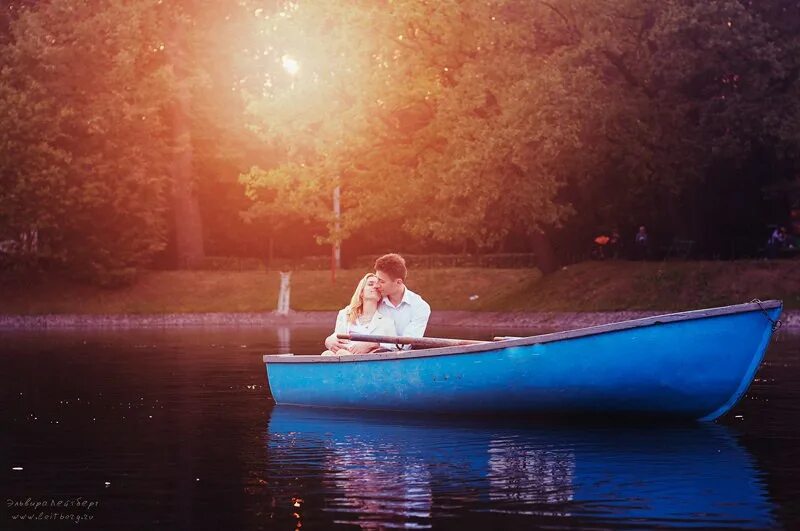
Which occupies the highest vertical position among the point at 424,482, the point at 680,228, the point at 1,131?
the point at 1,131

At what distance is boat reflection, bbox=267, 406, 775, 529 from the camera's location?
10.9 meters

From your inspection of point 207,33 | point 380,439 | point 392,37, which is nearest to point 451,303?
point 392,37

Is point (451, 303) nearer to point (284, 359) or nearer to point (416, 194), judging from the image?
point (416, 194)

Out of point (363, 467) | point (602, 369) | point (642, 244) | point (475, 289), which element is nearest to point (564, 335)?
point (602, 369)

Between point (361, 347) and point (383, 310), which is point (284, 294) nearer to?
point (361, 347)

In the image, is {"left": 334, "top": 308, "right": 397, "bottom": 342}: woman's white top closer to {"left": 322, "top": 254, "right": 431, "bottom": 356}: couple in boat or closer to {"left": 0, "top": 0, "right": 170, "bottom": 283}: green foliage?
{"left": 322, "top": 254, "right": 431, "bottom": 356}: couple in boat

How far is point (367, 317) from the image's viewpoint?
18312 millimetres

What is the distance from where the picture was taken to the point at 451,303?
160 feet

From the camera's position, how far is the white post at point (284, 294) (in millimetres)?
49906

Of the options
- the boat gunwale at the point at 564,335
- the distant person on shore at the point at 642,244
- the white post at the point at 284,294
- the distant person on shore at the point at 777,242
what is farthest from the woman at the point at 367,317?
the white post at the point at 284,294

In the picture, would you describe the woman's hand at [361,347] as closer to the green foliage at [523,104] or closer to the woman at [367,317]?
the woman at [367,317]

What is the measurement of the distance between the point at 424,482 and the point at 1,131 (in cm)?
3964

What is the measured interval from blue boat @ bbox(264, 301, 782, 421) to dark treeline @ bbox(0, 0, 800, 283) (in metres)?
23.2

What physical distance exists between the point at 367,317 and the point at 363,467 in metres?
4.94
